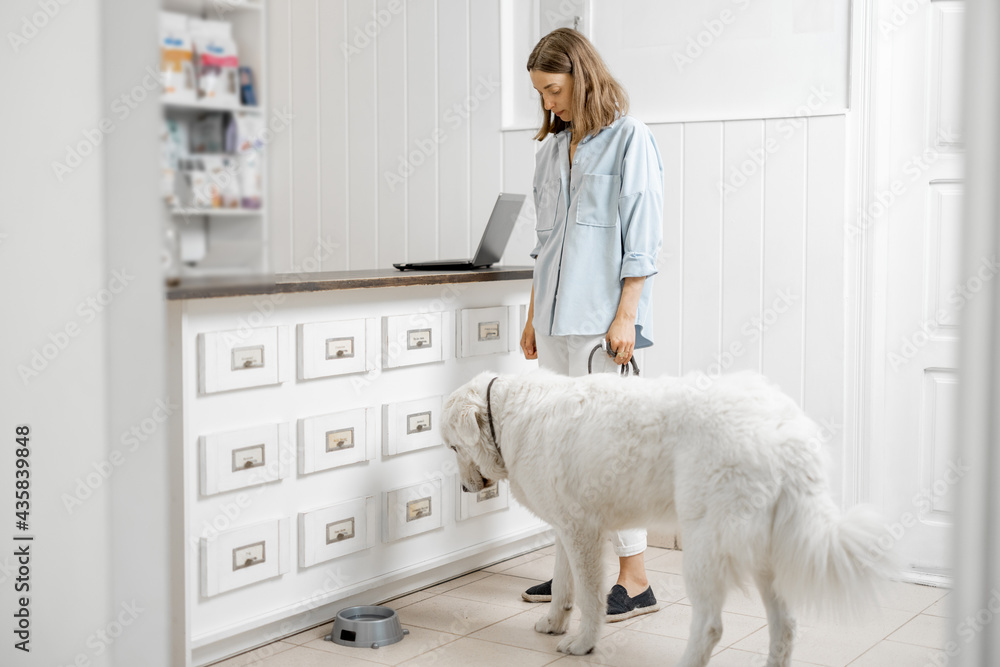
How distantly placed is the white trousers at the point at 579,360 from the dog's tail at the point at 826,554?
24.3 inches

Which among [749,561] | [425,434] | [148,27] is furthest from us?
[425,434]

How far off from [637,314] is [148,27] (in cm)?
199

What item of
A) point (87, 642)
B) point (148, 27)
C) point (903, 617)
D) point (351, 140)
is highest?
point (351, 140)

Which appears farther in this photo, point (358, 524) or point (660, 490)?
point (358, 524)

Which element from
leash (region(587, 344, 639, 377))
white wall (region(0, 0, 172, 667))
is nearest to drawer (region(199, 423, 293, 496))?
leash (region(587, 344, 639, 377))

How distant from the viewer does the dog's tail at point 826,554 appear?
171cm

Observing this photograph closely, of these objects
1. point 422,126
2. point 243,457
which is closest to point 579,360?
point 243,457

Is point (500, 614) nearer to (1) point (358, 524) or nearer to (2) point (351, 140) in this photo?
(1) point (358, 524)

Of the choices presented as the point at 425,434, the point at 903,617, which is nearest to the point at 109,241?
the point at 425,434

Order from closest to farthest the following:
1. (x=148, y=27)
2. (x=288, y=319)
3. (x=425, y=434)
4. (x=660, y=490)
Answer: (x=148, y=27)
(x=660, y=490)
(x=288, y=319)
(x=425, y=434)

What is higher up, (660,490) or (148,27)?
(148,27)

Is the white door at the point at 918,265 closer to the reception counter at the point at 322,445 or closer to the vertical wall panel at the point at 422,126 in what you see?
the reception counter at the point at 322,445

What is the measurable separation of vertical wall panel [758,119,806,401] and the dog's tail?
1215 millimetres

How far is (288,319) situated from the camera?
7.48 ft
